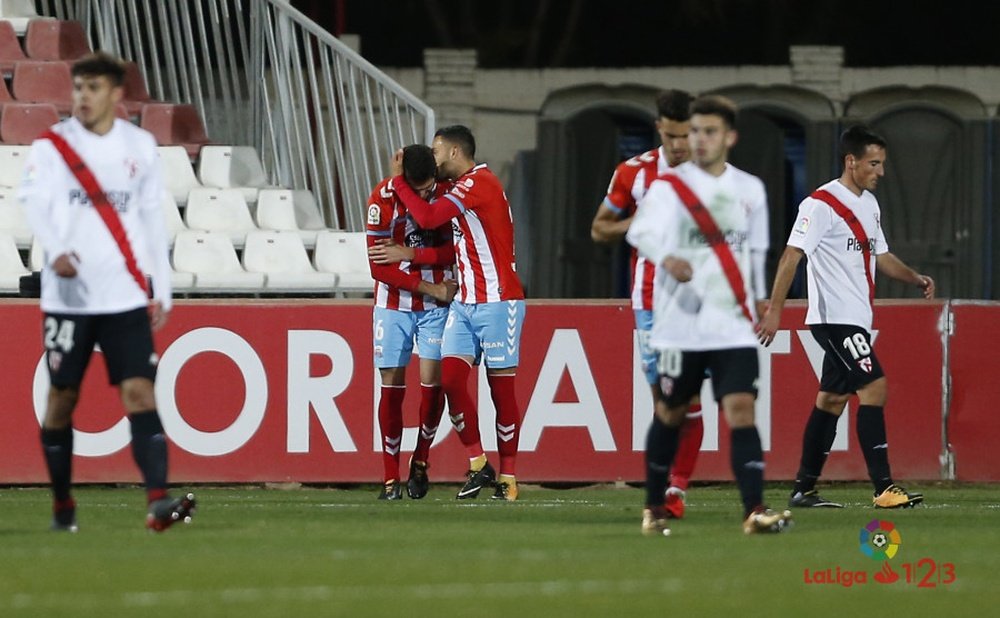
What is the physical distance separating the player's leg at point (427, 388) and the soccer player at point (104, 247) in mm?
3505

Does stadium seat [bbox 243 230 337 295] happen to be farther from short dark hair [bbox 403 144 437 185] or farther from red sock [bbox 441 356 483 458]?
short dark hair [bbox 403 144 437 185]

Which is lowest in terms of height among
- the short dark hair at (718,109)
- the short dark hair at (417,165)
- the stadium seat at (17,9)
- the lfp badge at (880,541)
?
the lfp badge at (880,541)

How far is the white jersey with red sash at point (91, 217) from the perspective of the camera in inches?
350

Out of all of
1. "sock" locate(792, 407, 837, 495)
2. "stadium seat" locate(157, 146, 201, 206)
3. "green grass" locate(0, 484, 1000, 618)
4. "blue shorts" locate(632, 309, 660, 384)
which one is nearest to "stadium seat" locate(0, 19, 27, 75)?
"stadium seat" locate(157, 146, 201, 206)

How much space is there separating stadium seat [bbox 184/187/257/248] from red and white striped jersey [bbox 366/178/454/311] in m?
4.09

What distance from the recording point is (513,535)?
9.38 m

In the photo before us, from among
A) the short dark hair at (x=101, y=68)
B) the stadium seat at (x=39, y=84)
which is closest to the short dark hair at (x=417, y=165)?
the short dark hair at (x=101, y=68)

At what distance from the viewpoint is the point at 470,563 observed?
26.6 feet

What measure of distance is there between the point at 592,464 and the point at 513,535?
4580mm

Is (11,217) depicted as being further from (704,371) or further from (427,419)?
(704,371)

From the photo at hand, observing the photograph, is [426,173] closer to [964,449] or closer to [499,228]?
[499,228]

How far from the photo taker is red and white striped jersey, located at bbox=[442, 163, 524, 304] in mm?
12234

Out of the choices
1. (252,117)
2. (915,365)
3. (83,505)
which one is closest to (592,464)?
(915,365)

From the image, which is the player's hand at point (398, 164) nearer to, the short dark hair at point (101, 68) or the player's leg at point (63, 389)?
the short dark hair at point (101, 68)
